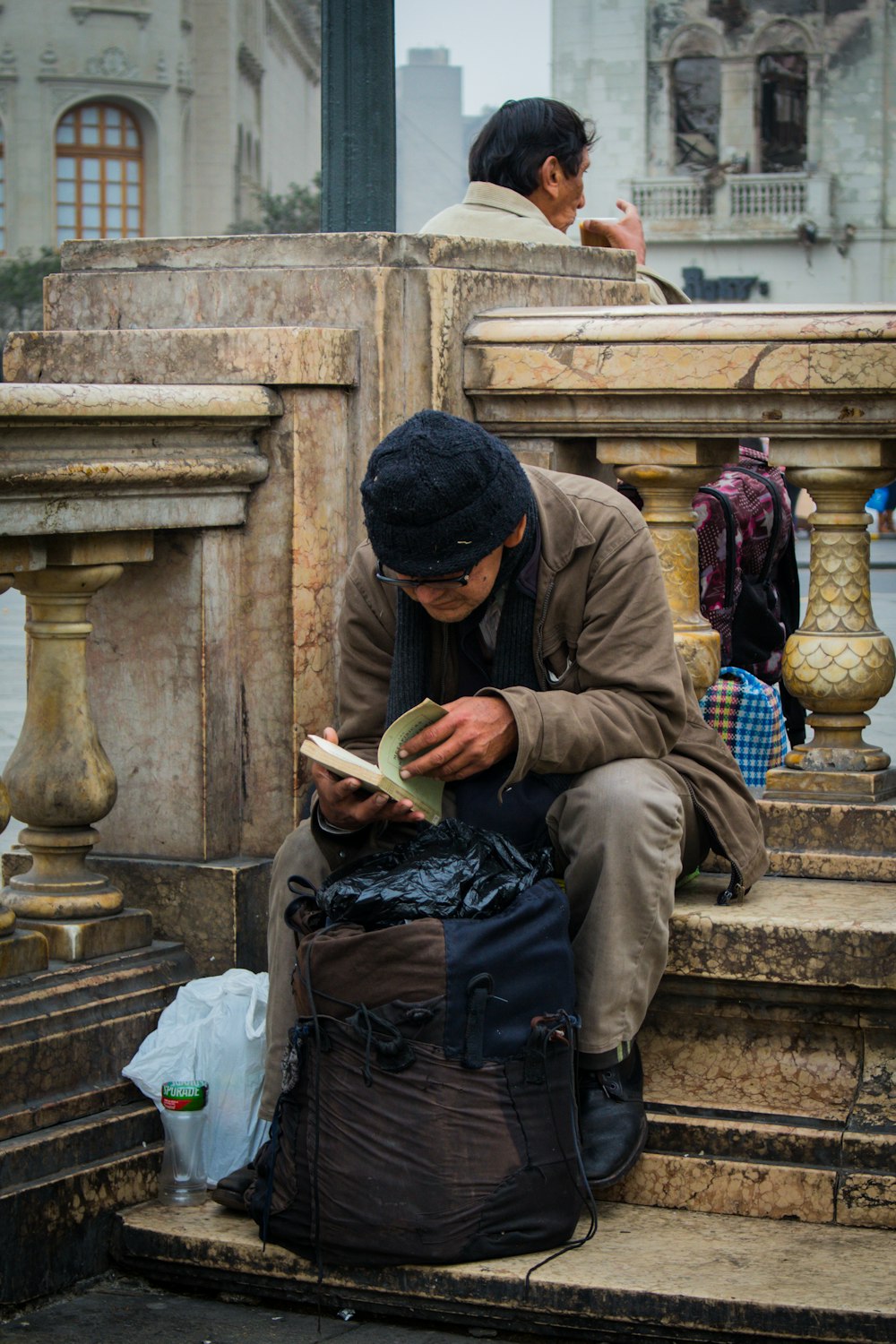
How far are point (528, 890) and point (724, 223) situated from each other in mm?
40548

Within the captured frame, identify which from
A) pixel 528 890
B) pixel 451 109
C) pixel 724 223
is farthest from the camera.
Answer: pixel 451 109

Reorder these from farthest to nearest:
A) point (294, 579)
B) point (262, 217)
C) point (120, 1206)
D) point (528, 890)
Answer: point (262, 217)
point (294, 579)
point (120, 1206)
point (528, 890)

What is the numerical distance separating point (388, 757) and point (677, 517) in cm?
102

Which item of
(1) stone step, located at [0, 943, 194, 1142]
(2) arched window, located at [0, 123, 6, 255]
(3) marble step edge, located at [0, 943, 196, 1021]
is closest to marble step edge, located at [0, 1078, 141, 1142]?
(1) stone step, located at [0, 943, 194, 1142]

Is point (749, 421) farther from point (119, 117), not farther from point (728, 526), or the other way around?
point (119, 117)

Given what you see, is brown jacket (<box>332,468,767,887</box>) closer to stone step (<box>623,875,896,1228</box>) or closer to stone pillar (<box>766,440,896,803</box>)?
stone step (<box>623,875,896,1228</box>)

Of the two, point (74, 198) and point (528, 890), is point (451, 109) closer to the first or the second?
point (74, 198)

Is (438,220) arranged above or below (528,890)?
above

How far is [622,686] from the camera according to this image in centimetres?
317

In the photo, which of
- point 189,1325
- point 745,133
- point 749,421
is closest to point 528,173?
point 749,421

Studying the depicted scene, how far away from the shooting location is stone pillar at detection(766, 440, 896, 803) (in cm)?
368

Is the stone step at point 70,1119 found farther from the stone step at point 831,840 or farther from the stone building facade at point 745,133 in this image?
the stone building facade at point 745,133

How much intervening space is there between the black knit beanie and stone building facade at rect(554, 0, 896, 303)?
38.7 meters

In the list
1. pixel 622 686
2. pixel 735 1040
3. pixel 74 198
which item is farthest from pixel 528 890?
pixel 74 198
